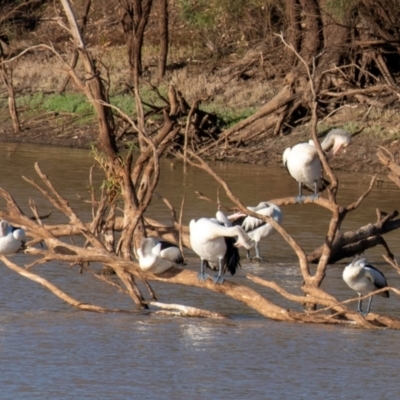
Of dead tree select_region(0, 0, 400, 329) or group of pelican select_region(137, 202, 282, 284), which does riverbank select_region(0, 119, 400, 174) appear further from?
→ group of pelican select_region(137, 202, 282, 284)

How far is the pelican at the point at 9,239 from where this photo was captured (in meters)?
9.95

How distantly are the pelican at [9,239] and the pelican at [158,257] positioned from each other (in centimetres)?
158

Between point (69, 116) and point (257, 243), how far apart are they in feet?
42.9

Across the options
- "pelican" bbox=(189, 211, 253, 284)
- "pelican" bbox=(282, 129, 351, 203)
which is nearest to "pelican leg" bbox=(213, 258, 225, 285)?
"pelican" bbox=(189, 211, 253, 284)

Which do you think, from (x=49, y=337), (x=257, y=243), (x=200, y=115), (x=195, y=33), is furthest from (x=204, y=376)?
(x=195, y=33)

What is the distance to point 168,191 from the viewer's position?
17.3m

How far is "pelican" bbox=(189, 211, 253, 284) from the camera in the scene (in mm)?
8664

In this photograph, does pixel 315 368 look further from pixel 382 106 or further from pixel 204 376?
pixel 382 106

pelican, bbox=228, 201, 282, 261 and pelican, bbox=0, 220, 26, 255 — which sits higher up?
pelican, bbox=0, 220, 26, 255

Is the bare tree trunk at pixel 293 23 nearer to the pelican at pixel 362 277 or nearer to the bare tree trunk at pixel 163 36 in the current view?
the bare tree trunk at pixel 163 36

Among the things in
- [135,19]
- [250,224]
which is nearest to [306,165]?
[250,224]

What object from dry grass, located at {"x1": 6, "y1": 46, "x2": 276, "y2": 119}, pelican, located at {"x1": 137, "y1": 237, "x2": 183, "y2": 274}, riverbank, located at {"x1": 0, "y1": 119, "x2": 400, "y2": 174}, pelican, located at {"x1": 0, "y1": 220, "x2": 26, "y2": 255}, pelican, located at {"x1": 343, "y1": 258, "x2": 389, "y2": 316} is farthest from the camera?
dry grass, located at {"x1": 6, "y1": 46, "x2": 276, "y2": 119}

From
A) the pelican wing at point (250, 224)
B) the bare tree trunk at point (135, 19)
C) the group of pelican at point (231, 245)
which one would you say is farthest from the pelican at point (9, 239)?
the bare tree trunk at point (135, 19)

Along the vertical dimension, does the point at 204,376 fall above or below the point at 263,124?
above
